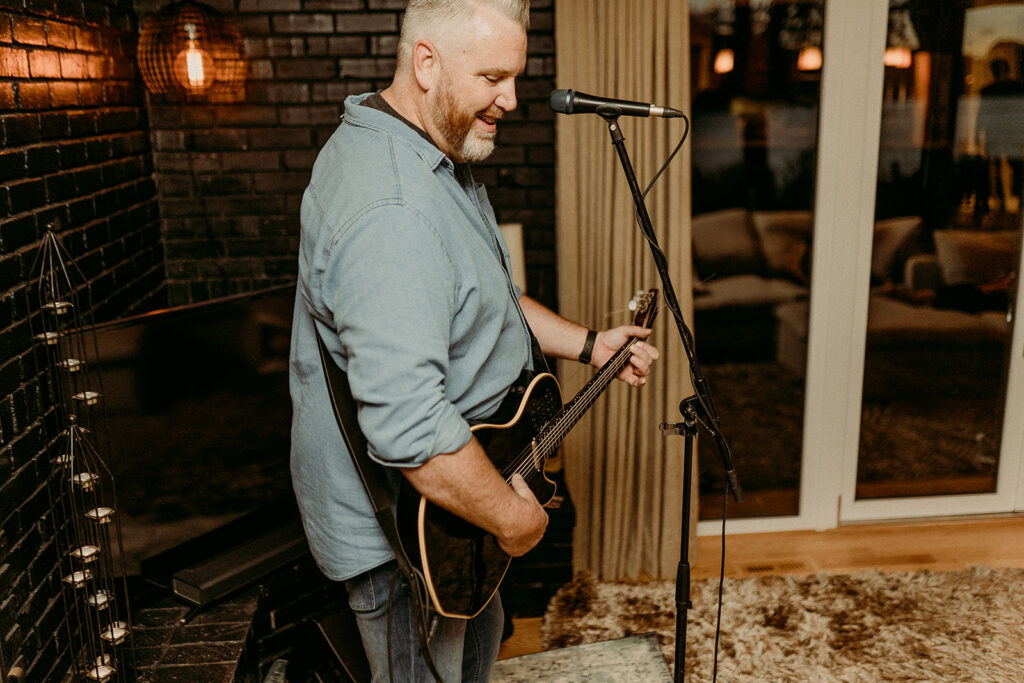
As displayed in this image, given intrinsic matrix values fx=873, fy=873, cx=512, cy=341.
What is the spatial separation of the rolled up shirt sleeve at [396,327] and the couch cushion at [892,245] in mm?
2476

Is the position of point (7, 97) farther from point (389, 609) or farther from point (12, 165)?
point (389, 609)

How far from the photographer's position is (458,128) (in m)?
1.46

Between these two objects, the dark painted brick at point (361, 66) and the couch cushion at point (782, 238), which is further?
the couch cushion at point (782, 238)

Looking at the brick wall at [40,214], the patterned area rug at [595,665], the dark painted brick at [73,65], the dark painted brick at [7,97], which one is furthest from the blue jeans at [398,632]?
the dark painted brick at [73,65]

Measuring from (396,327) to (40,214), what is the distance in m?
1.04

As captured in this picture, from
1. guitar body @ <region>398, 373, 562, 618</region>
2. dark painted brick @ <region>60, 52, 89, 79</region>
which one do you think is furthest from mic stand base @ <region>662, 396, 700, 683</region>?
dark painted brick @ <region>60, 52, 89, 79</region>

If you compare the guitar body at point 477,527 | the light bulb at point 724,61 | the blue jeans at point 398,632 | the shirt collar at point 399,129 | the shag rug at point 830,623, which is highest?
the light bulb at point 724,61

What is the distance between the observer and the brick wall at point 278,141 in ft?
9.05

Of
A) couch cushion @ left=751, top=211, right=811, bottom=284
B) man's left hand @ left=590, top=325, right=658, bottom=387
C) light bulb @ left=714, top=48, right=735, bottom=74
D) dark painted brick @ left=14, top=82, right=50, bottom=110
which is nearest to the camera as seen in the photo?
dark painted brick @ left=14, top=82, right=50, bottom=110

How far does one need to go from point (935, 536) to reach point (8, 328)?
316 centimetres

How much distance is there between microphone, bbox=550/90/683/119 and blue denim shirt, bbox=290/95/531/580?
0.25 meters

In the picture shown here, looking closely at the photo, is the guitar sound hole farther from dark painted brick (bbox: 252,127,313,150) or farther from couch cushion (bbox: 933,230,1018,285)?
couch cushion (bbox: 933,230,1018,285)

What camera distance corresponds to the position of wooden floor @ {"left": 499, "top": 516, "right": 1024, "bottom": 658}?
10.2 ft

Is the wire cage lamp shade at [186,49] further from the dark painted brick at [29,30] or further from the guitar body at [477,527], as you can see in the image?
the guitar body at [477,527]
